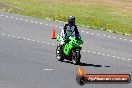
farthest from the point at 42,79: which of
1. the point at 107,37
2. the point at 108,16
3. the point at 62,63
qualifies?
the point at 108,16

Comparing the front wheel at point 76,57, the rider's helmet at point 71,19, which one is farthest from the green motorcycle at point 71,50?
the rider's helmet at point 71,19

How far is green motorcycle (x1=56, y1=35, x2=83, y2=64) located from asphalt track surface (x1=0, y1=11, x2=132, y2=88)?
0.29m

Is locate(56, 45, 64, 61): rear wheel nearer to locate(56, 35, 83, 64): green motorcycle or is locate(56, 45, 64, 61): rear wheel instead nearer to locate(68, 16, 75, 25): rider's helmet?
locate(56, 35, 83, 64): green motorcycle

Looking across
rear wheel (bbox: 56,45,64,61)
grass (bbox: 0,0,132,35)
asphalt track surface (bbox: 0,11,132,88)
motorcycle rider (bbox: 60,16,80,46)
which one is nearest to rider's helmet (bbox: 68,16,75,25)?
motorcycle rider (bbox: 60,16,80,46)

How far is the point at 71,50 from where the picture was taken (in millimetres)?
26406

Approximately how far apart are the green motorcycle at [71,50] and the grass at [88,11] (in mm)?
13052

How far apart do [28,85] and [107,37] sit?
1660cm

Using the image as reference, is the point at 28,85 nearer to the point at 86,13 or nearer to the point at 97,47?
the point at 97,47

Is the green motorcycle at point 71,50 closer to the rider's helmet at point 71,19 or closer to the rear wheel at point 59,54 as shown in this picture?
the rear wheel at point 59,54

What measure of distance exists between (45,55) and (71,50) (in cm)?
303

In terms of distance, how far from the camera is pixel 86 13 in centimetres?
5116

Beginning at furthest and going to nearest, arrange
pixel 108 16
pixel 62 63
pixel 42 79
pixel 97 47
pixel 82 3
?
1. pixel 82 3
2. pixel 108 16
3. pixel 97 47
4. pixel 62 63
5. pixel 42 79

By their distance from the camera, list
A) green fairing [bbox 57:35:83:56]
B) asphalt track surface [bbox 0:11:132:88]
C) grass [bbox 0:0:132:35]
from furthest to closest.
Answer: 1. grass [bbox 0:0:132:35]
2. green fairing [bbox 57:35:83:56]
3. asphalt track surface [bbox 0:11:132:88]

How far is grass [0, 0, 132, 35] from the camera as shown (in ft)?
144
